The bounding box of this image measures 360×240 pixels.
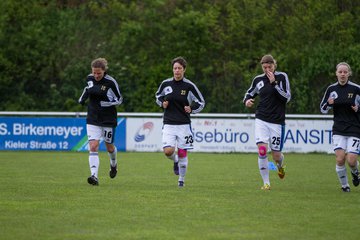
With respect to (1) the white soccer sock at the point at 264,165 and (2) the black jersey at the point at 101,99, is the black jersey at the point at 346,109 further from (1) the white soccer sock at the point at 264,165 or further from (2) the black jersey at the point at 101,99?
(2) the black jersey at the point at 101,99

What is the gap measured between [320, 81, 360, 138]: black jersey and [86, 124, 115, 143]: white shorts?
4.05 m

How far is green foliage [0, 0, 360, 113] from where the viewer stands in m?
36.7

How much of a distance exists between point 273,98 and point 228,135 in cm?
1360

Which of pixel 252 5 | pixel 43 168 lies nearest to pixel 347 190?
pixel 43 168

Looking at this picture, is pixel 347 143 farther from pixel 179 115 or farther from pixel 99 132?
pixel 99 132

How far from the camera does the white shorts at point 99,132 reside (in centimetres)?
1545

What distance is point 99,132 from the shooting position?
1556 centimetres

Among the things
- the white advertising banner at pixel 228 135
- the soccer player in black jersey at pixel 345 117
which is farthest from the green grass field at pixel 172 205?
the white advertising banner at pixel 228 135

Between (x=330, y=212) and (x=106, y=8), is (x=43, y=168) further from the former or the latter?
(x=106, y=8)

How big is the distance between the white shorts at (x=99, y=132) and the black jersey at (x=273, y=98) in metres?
2.83

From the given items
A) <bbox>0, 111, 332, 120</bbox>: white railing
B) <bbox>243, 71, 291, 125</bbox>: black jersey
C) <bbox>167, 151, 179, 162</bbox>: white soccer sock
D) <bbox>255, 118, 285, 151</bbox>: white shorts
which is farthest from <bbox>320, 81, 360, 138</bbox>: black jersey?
<bbox>0, 111, 332, 120</bbox>: white railing

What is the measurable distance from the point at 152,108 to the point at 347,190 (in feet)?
72.7

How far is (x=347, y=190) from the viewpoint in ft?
47.7

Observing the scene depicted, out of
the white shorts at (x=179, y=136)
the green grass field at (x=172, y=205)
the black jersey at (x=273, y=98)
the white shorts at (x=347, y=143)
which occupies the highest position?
the black jersey at (x=273, y=98)
